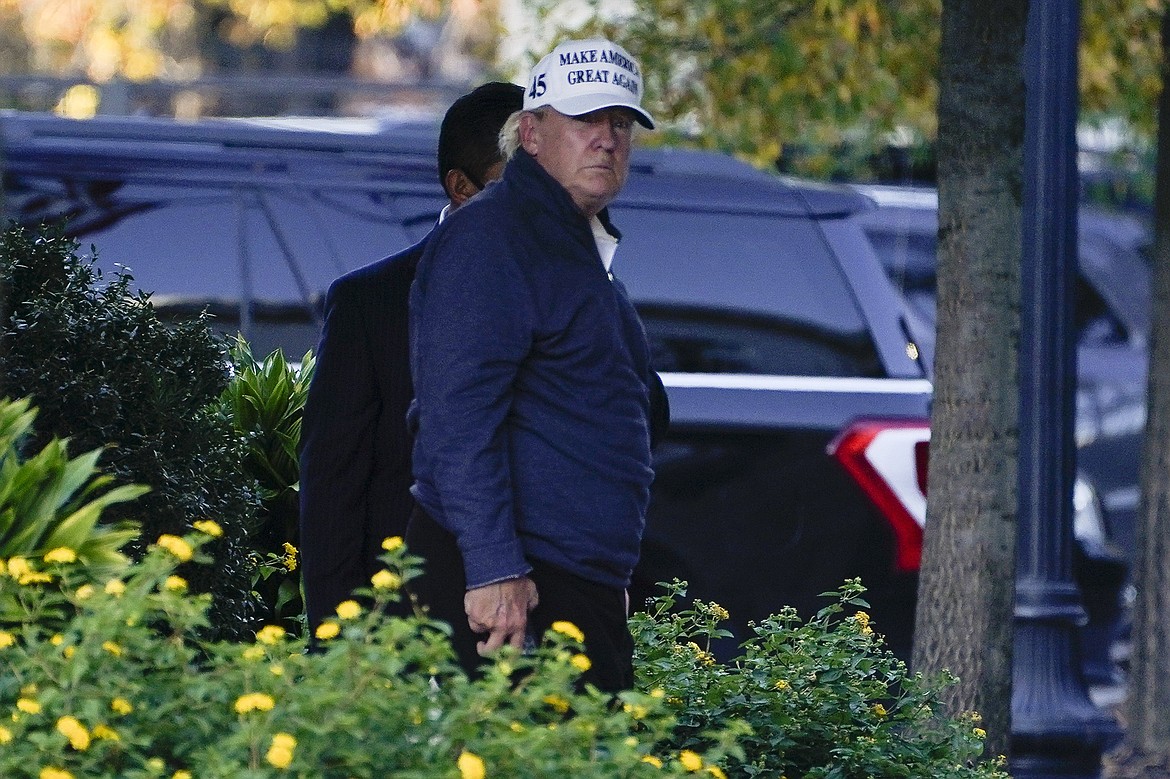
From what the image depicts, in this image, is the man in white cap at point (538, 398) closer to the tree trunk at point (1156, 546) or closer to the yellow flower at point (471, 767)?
the yellow flower at point (471, 767)

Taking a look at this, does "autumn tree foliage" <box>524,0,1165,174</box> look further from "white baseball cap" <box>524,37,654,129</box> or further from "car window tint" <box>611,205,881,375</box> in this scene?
"white baseball cap" <box>524,37,654,129</box>

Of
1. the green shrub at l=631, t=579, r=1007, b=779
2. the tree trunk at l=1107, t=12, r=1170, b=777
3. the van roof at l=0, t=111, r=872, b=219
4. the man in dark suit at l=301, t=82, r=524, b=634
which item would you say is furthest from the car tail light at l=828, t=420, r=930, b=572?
the man in dark suit at l=301, t=82, r=524, b=634

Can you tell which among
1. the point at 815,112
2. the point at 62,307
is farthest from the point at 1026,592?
the point at 62,307

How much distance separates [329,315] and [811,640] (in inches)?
46.7

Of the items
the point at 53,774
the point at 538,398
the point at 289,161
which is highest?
the point at 289,161

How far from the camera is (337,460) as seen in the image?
3.93 meters

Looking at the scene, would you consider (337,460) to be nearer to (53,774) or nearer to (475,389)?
(475,389)

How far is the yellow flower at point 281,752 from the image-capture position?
2.47 meters

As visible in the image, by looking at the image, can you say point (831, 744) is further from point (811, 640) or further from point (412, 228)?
point (412, 228)

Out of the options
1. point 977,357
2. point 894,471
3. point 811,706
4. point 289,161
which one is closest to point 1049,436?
point 894,471

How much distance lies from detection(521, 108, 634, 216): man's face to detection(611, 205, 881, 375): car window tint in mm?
2709

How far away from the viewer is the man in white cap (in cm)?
333

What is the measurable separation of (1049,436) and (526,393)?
9.98ft

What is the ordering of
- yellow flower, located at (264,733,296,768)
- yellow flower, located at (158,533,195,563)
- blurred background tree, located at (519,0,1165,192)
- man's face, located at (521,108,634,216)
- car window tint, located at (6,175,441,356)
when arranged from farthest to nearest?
blurred background tree, located at (519,0,1165,192)
car window tint, located at (6,175,441,356)
man's face, located at (521,108,634,216)
yellow flower, located at (158,533,195,563)
yellow flower, located at (264,733,296,768)
